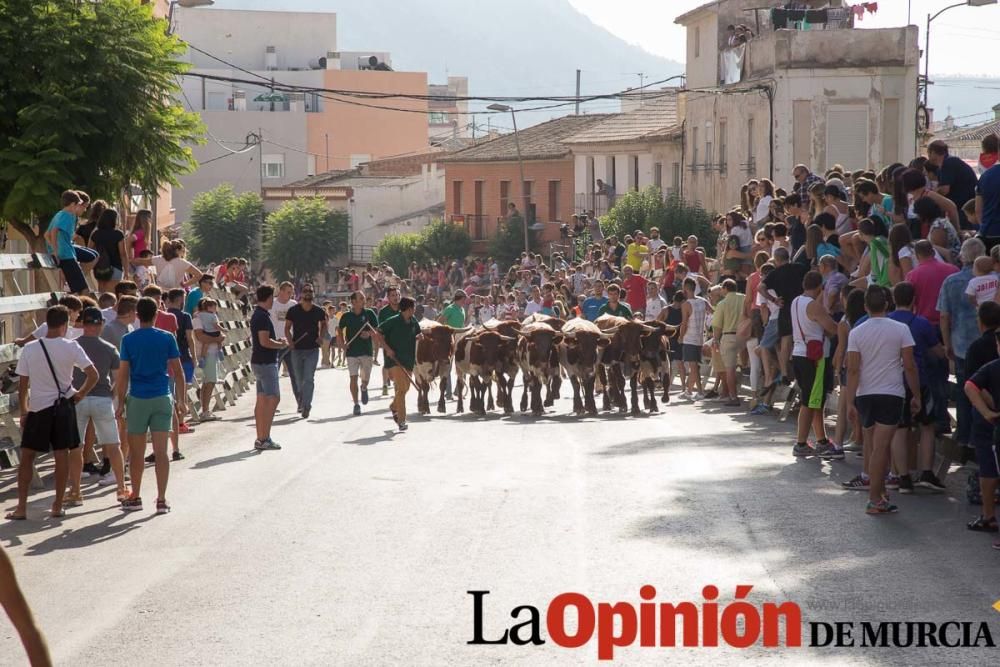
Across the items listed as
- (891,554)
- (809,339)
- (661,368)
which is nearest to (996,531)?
(891,554)

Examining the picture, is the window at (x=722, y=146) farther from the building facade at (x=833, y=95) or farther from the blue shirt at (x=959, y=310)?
the blue shirt at (x=959, y=310)

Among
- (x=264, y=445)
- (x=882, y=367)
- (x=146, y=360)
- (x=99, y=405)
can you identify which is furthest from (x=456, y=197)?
(x=882, y=367)

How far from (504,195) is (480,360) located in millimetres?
53619

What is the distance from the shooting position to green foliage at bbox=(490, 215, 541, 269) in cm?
7156

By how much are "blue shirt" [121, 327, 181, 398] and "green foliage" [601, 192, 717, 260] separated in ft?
119

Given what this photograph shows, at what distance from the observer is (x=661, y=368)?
23.6 meters

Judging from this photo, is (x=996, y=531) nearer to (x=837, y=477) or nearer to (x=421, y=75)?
(x=837, y=477)

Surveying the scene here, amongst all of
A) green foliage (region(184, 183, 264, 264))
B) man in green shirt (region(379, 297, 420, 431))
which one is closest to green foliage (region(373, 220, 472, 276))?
green foliage (region(184, 183, 264, 264))

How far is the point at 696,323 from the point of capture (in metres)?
25.3

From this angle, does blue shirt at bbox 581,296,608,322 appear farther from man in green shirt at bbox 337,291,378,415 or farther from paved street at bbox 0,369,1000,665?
paved street at bbox 0,369,1000,665

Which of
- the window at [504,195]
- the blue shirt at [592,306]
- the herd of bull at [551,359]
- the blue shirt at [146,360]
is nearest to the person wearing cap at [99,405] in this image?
the blue shirt at [146,360]

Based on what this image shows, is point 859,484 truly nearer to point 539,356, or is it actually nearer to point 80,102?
point 539,356

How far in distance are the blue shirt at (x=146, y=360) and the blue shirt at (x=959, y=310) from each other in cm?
741

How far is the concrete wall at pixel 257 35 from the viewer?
4232 inches
